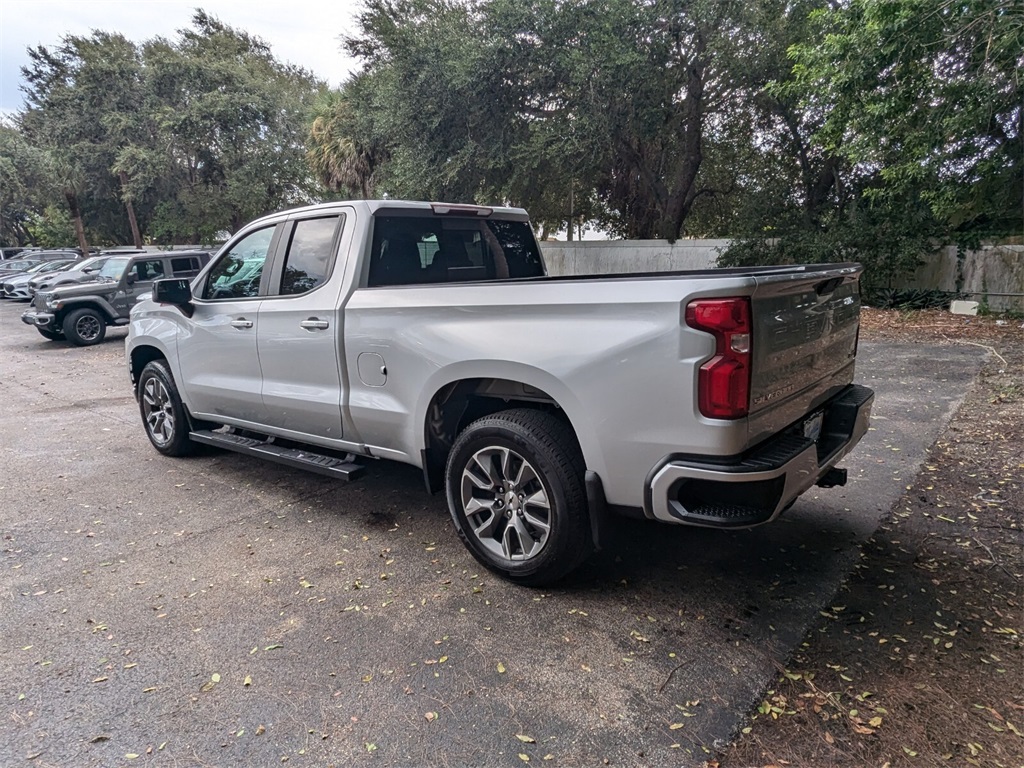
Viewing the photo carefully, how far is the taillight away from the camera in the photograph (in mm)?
2471

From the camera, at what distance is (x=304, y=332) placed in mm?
4004

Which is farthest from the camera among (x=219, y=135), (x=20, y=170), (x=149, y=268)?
(x=20, y=170)

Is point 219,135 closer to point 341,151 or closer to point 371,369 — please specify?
point 341,151

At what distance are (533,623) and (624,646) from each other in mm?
426

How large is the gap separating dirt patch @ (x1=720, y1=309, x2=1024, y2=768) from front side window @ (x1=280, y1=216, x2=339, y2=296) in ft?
10.7

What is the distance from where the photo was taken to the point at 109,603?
320cm

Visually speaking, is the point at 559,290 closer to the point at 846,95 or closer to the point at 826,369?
the point at 826,369

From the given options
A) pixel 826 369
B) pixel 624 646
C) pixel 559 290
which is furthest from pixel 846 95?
pixel 624 646

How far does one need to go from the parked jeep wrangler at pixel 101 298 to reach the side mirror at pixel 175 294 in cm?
818

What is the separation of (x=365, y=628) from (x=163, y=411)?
351cm

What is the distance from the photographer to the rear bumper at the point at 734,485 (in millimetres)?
2561

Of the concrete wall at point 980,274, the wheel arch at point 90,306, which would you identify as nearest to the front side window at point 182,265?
the wheel arch at point 90,306

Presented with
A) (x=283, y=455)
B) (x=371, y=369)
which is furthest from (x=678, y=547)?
(x=283, y=455)

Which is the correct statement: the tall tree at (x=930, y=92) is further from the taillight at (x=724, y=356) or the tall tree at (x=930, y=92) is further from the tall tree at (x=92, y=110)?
the tall tree at (x=92, y=110)
